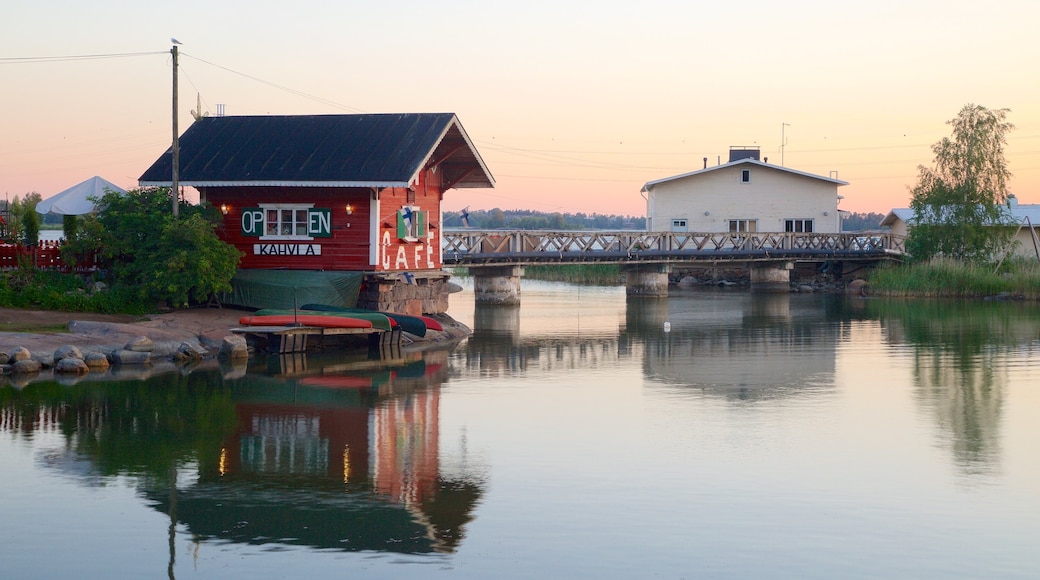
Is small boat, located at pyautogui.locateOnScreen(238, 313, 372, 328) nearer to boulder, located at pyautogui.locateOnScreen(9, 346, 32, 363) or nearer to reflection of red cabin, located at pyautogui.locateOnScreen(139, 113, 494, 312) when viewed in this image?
reflection of red cabin, located at pyautogui.locateOnScreen(139, 113, 494, 312)

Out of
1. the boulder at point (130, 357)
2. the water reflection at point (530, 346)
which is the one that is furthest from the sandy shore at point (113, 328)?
the water reflection at point (530, 346)

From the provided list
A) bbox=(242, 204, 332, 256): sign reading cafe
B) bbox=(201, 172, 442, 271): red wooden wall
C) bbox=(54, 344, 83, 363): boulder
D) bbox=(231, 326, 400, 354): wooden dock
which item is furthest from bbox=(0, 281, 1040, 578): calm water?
bbox=(242, 204, 332, 256): sign reading cafe

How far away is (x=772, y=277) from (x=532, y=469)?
A: 39588 mm

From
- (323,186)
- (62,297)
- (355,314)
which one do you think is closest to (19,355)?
(62,297)

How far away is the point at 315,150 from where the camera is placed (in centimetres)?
2991

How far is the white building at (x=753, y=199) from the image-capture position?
5578 cm

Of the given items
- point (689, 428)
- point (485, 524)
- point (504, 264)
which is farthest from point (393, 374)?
point (504, 264)

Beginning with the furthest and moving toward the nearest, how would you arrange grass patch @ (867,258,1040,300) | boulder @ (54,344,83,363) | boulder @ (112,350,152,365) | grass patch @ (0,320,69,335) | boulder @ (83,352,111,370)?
grass patch @ (867,258,1040,300) → grass patch @ (0,320,69,335) → boulder @ (112,350,152,365) → boulder @ (83,352,111,370) → boulder @ (54,344,83,363)

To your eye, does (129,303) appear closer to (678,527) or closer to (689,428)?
(689,428)

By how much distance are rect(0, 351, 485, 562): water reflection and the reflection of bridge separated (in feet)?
54.5

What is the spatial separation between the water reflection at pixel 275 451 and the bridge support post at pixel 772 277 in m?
31.6

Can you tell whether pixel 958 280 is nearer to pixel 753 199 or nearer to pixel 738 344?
pixel 753 199

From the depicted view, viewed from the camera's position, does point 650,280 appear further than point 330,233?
Yes

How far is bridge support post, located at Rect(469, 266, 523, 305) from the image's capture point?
4162 cm
